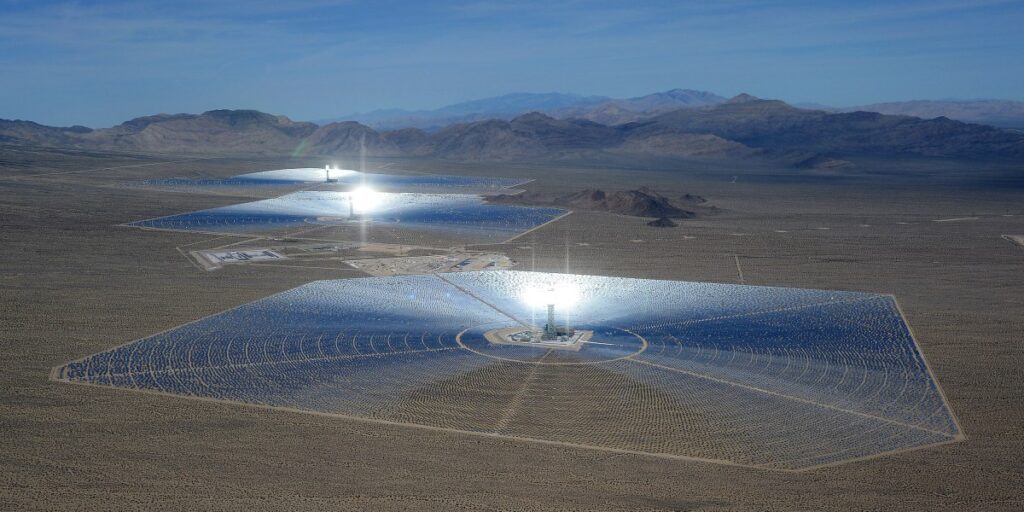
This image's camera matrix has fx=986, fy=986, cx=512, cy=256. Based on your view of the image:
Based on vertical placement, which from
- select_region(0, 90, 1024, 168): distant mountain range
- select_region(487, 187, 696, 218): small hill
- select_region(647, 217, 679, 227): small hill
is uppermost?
select_region(0, 90, 1024, 168): distant mountain range

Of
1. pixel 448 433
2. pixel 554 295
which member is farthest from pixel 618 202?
pixel 448 433

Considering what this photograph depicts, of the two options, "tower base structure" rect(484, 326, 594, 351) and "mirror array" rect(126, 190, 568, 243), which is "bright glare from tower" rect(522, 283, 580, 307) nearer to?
"tower base structure" rect(484, 326, 594, 351)

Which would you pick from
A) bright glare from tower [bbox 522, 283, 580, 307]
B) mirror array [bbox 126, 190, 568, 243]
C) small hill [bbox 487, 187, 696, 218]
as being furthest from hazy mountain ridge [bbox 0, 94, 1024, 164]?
bright glare from tower [bbox 522, 283, 580, 307]

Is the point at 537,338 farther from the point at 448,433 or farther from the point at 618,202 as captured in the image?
the point at 618,202

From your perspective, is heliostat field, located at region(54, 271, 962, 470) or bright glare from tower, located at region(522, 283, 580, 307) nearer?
heliostat field, located at region(54, 271, 962, 470)

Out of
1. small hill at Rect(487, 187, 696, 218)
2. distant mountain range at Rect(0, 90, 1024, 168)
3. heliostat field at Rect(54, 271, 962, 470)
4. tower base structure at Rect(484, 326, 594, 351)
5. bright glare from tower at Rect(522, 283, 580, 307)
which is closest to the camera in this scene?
heliostat field at Rect(54, 271, 962, 470)

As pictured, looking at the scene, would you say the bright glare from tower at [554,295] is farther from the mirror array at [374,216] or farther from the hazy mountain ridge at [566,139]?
the hazy mountain ridge at [566,139]

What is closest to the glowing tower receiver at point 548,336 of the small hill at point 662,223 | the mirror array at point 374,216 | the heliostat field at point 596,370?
the heliostat field at point 596,370
